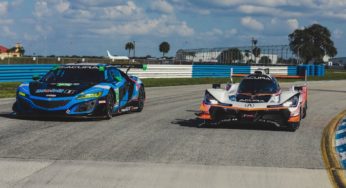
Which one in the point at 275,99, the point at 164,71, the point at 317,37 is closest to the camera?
the point at 275,99

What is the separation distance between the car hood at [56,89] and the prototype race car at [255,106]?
2574 millimetres

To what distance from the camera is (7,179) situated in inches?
241

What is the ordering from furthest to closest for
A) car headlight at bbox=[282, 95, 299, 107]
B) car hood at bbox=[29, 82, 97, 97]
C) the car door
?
the car door < car hood at bbox=[29, 82, 97, 97] < car headlight at bbox=[282, 95, 299, 107]

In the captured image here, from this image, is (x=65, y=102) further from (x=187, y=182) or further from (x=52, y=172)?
(x=187, y=182)

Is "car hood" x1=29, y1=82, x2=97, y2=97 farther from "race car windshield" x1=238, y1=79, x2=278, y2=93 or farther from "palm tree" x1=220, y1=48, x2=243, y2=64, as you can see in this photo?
"palm tree" x1=220, y1=48, x2=243, y2=64

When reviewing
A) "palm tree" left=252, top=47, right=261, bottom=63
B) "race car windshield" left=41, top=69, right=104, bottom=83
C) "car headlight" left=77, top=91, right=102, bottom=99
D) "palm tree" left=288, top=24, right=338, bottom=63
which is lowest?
"car headlight" left=77, top=91, right=102, bottom=99

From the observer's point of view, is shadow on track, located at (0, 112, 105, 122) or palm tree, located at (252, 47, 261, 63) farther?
palm tree, located at (252, 47, 261, 63)

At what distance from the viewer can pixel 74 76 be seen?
41.0 feet

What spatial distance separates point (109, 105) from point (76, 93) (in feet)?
2.93

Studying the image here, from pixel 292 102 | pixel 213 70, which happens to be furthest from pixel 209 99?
pixel 213 70

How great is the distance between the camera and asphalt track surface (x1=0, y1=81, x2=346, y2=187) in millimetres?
6230

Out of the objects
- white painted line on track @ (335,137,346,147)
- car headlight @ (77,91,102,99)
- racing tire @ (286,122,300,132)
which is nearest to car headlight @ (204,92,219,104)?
racing tire @ (286,122,300,132)

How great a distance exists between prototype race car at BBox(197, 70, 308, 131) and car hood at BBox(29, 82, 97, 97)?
2.57m

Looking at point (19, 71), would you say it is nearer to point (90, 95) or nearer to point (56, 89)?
point (56, 89)
